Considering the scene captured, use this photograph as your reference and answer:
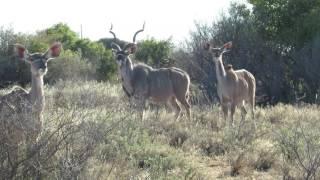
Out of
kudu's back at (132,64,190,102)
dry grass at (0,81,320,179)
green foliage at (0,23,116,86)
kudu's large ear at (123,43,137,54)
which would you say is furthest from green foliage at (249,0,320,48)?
dry grass at (0,81,320,179)

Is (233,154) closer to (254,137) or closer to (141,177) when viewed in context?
(254,137)

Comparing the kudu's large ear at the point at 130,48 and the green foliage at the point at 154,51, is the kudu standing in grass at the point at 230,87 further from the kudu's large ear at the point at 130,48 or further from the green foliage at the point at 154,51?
the green foliage at the point at 154,51

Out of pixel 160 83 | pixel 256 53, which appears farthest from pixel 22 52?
pixel 256 53

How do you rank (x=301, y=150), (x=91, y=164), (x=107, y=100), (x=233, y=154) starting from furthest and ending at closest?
(x=107, y=100) < (x=233, y=154) < (x=301, y=150) < (x=91, y=164)

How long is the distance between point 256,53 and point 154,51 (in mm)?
7447

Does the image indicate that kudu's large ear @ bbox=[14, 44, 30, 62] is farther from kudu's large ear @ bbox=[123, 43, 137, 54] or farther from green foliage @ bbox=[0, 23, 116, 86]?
green foliage @ bbox=[0, 23, 116, 86]

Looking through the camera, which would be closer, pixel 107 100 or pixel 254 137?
pixel 254 137

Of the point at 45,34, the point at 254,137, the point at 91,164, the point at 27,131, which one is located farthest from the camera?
the point at 45,34

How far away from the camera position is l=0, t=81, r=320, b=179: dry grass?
8.40m

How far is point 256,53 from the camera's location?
28984mm

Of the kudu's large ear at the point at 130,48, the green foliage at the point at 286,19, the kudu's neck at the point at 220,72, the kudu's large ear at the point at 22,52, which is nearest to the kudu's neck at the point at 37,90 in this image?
the kudu's large ear at the point at 22,52

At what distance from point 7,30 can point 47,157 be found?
23.7 meters

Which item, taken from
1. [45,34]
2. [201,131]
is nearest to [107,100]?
[201,131]

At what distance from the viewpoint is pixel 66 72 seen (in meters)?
30.2
